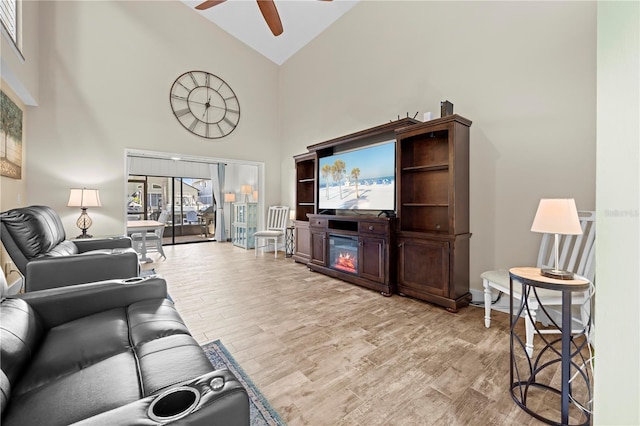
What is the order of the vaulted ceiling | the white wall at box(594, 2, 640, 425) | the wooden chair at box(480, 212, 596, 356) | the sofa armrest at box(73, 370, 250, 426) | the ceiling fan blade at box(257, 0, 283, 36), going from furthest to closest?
the vaulted ceiling < the ceiling fan blade at box(257, 0, 283, 36) < the wooden chair at box(480, 212, 596, 356) < the white wall at box(594, 2, 640, 425) < the sofa armrest at box(73, 370, 250, 426)

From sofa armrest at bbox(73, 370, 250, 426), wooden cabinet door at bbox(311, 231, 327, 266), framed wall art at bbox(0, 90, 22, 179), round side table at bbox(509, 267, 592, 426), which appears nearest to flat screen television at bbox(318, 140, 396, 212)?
wooden cabinet door at bbox(311, 231, 327, 266)

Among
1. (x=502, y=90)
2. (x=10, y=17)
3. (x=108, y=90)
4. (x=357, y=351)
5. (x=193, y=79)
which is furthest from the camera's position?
(x=193, y=79)

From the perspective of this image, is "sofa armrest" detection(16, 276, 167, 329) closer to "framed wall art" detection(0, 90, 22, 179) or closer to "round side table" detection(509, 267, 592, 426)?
"round side table" detection(509, 267, 592, 426)

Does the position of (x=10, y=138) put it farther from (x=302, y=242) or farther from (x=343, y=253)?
(x=343, y=253)

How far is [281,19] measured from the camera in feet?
16.4

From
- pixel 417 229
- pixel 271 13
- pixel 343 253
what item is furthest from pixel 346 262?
pixel 271 13

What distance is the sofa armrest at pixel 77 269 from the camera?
223 centimetres

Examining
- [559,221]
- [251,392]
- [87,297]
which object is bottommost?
[251,392]

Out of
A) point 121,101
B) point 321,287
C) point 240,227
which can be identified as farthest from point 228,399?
point 240,227

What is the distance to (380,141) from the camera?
399 cm

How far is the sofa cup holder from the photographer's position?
625 millimetres

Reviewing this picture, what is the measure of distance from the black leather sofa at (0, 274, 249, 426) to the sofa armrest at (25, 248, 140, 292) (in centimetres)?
108

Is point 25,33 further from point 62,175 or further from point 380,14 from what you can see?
point 380,14

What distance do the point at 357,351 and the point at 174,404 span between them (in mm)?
1579
